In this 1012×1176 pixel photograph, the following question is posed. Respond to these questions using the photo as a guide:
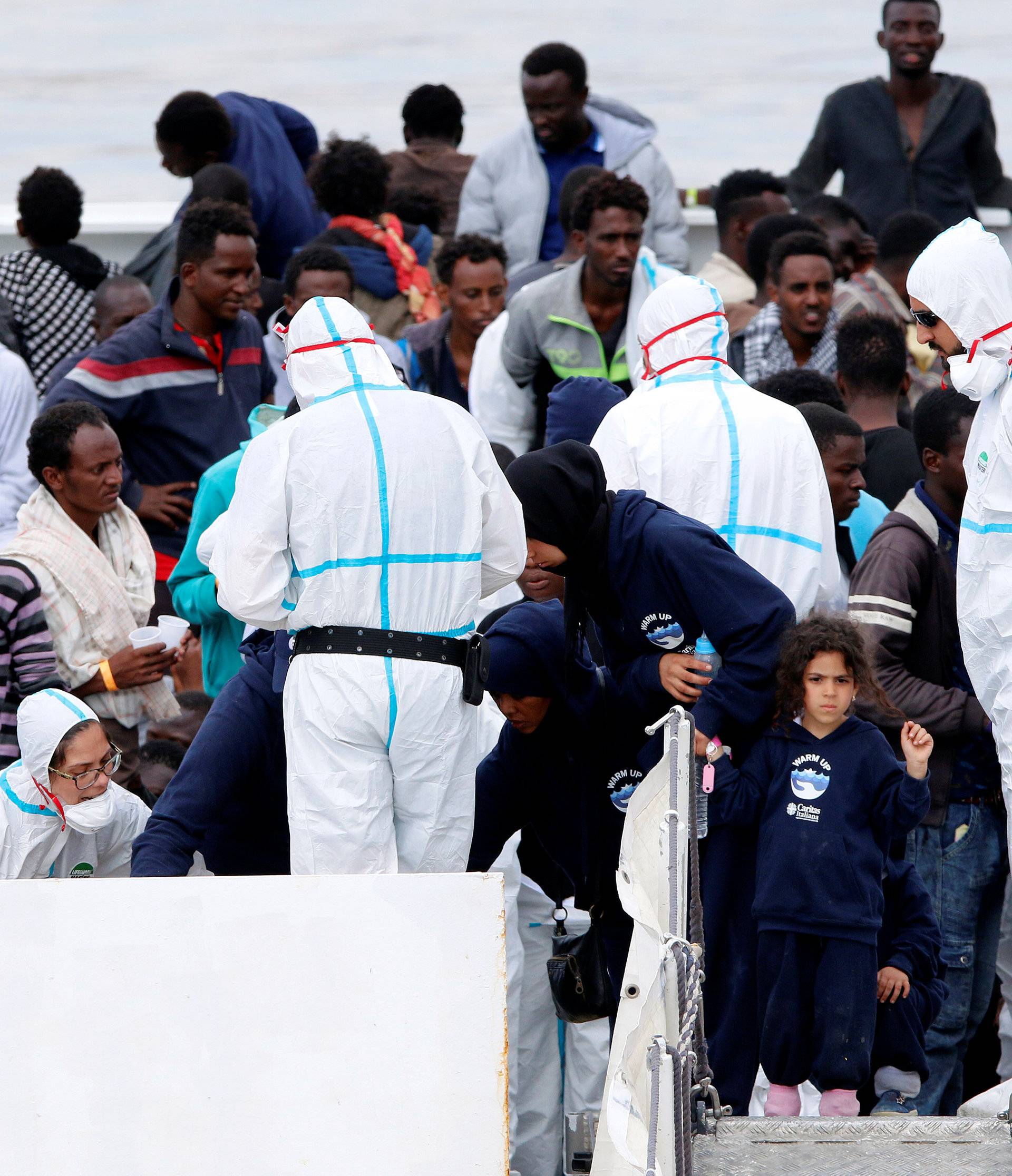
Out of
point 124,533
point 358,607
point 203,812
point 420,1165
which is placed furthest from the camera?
point 124,533

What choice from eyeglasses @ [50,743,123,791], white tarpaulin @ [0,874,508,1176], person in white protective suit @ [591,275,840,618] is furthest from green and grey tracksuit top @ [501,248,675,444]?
white tarpaulin @ [0,874,508,1176]

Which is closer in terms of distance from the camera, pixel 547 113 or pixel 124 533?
pixel 124 533

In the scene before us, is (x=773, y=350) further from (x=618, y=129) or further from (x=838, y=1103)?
(x=838, y=1103)

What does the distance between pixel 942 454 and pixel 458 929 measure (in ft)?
7.33

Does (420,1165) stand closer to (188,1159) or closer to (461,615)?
(188,1159)

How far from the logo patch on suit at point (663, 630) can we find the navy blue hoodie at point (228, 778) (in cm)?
82

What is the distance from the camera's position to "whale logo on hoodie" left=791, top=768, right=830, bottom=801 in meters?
4.02

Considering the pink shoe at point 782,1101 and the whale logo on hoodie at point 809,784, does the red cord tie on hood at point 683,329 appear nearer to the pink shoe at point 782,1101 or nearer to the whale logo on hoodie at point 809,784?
the whale logo on hoodie at point 809,784

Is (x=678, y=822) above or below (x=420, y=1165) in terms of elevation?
above

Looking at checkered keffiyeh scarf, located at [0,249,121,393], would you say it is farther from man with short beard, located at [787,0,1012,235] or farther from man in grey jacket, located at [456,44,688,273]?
man with short beard, located at [787,0,1012,235]

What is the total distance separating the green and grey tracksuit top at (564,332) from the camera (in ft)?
19.1

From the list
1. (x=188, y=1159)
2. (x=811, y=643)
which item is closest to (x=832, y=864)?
(x=811, y=643)

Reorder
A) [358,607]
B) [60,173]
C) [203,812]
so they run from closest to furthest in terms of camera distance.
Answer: [358,607]
[203,812]
[60,173]

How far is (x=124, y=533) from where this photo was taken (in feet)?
17.6
